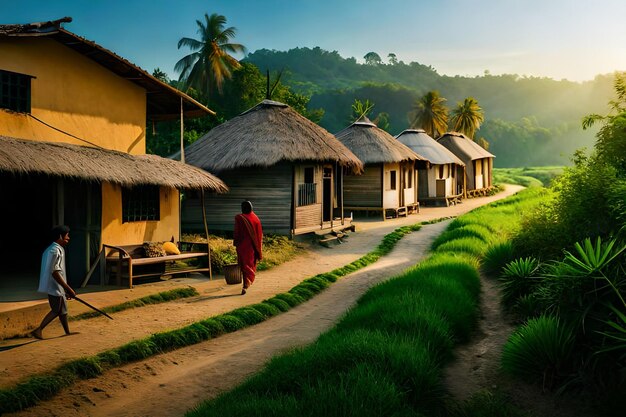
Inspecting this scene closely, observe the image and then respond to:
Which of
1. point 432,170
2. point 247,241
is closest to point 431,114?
point 432,170

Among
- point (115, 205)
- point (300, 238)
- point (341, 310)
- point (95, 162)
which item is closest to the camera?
point (341, 310)

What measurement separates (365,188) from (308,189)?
8.69 meters

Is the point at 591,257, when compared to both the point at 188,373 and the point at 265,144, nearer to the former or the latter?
the point at 188,373

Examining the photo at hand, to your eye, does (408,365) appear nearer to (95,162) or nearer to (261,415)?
(261,415)

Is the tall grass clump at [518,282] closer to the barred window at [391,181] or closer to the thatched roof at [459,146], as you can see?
the barred window at [391,181]

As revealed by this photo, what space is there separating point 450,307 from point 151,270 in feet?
23.4

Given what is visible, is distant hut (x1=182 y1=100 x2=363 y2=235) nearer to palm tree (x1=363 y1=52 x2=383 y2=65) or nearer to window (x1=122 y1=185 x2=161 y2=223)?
window (x1=122 y1=185 x2=161 y2=223)

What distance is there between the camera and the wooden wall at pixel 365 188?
27.7 m

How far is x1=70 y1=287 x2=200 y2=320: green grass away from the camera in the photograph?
360 inches

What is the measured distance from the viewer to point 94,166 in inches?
424

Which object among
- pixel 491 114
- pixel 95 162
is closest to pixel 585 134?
pixel 491 114

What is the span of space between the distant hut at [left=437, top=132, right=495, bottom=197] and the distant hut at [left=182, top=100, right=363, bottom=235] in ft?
78.5

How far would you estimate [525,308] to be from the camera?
8.81 meters

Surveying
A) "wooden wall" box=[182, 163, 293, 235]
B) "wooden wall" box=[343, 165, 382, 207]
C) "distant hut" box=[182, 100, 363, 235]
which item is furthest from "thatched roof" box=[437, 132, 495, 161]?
"wooden wall" box=[182, 163, 293, 235]
